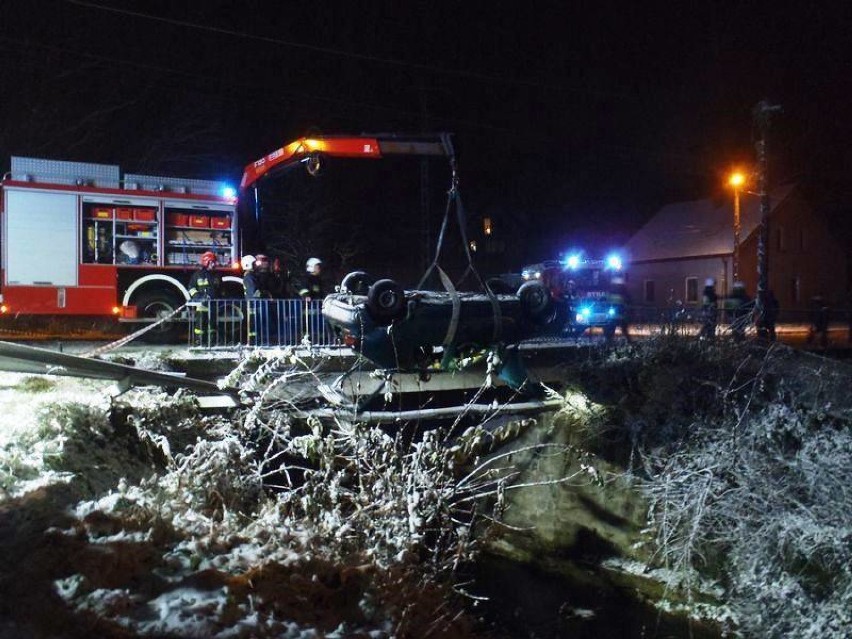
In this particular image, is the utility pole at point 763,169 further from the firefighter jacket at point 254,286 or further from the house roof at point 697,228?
the house roof at point 697,228

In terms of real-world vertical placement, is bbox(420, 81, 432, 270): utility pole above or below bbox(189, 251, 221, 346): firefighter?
above

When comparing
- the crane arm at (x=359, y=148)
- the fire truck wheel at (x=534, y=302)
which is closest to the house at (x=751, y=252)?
the crane arm at (x=359, y=148)

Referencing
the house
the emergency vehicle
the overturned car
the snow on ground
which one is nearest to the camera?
the snow on ground

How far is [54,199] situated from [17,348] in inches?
349

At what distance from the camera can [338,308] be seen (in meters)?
7.48

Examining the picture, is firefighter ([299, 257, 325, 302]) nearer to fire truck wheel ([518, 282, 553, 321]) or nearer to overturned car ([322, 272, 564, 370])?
overturned car ([322, 272, 564, 370])

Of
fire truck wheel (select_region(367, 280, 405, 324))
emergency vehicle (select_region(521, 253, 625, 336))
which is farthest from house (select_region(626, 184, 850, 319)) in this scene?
fire truck wheel (select_region(367, 280, 405, 324))

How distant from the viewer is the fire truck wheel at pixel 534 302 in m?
7.93

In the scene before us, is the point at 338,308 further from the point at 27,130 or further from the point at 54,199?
the point at 27,130

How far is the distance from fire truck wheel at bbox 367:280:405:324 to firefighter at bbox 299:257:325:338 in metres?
3.42

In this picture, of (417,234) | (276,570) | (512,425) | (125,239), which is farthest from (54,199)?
(417,234)

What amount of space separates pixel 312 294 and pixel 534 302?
4222 millimetres

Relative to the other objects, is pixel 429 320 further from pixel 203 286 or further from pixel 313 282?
pixel 203 286

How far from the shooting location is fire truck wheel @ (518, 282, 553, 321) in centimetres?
793
